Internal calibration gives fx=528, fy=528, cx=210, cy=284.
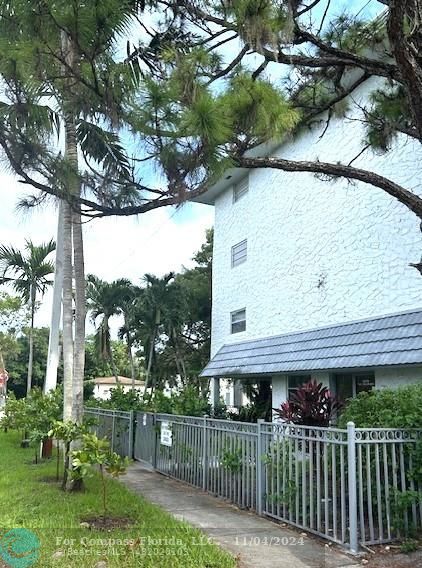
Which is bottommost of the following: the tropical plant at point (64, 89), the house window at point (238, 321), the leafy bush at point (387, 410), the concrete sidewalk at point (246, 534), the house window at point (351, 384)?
the concrete sidewalk at point (246, 534)

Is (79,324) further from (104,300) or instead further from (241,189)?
(104,300)

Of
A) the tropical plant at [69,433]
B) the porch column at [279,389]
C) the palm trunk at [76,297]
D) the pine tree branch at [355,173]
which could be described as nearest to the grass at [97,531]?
the tropical plant at [69,433]

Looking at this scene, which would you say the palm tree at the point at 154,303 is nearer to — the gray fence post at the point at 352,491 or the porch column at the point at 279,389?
the porch column at the point at 279,389

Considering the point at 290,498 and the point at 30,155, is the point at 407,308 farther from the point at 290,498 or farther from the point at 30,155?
the point at 30,155

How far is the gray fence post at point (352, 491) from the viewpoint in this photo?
5.51 metres

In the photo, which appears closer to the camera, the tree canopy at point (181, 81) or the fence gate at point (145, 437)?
the tree canopy at point (181, 81)

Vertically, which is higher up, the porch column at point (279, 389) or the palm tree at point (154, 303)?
the palm tree at point (154, 303)

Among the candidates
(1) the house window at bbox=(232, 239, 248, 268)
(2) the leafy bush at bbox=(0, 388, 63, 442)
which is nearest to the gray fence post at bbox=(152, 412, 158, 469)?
(2) the leafy bush at bbox=(0, 388, 63, 442)

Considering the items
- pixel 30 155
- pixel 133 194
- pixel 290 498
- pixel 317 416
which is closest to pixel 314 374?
pixel 317 416

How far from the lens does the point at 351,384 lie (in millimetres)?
11562

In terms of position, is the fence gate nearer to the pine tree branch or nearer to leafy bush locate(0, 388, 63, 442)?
leafy bush locate(0, 388, 63, 442)

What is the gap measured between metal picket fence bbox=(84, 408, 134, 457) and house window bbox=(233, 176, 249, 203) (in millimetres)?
8490

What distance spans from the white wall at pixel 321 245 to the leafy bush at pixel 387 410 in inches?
148

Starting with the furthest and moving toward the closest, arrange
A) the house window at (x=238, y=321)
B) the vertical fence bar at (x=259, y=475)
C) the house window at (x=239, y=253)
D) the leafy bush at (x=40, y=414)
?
the house window at (x=239, y=253) → the house window at (x=238, y=321) → the leafy bush at (x=40, y=414) → the vertical fence bar at (x=259, y=475)
